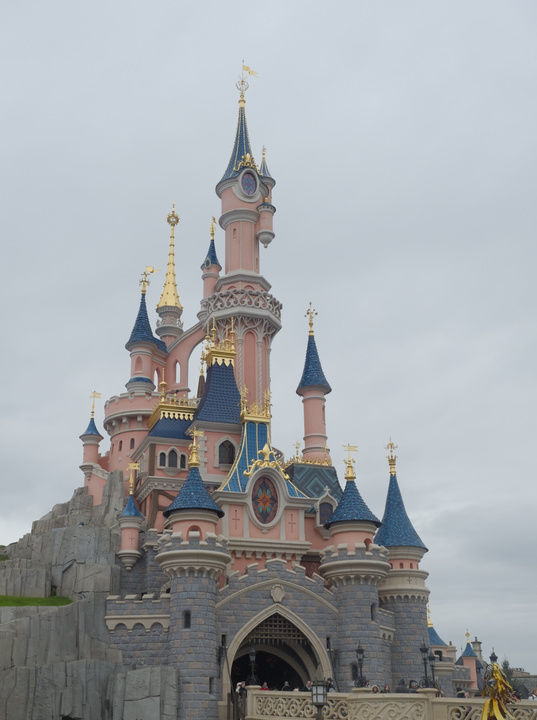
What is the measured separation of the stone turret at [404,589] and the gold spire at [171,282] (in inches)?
871

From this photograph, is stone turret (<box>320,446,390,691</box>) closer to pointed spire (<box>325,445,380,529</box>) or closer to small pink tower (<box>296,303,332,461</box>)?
pointed spire (<box>325,445,380,529</box>)

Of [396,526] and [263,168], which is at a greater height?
[263,168]

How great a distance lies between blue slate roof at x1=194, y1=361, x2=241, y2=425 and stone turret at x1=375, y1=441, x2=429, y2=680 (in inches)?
307

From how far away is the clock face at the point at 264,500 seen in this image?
31766mm

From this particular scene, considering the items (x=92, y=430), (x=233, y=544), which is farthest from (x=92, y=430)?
(x=233, y=544)

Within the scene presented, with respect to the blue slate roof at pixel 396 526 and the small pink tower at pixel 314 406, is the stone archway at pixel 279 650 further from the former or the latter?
the small pink tower at pixel 314 406

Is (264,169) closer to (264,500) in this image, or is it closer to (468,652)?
(264,500)

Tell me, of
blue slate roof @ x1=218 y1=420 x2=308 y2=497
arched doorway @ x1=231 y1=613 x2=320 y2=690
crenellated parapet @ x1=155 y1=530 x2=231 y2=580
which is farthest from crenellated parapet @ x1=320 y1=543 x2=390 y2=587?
crenellated parapet @ x1=155 y1=530 x2=231 y2=580

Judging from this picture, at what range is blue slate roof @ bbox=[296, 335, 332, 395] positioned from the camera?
4041cm

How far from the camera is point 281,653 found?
30219 millimetres

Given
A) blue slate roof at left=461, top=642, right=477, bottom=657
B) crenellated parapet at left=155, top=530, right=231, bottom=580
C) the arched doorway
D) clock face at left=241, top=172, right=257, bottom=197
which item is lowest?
the arched doorway

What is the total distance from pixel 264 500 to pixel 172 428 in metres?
7.64

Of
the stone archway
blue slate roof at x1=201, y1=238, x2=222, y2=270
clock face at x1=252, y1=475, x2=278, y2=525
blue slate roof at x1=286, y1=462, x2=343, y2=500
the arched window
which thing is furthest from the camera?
blue slate roof at x1=201, y1=238, x2=222, y2=270

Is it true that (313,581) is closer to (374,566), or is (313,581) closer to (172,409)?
(374,566)
